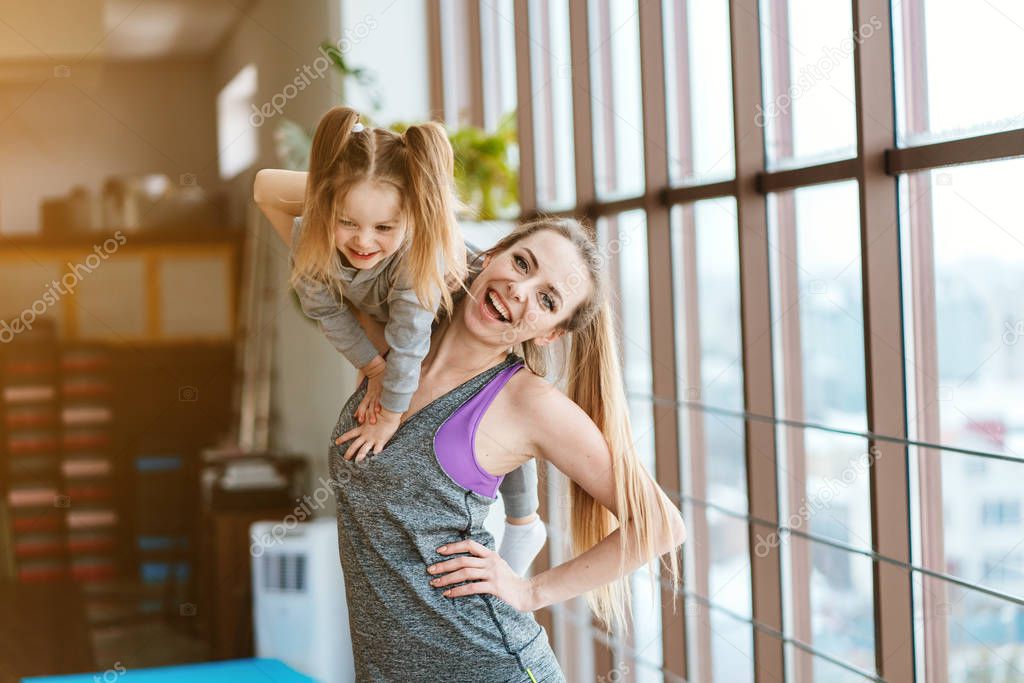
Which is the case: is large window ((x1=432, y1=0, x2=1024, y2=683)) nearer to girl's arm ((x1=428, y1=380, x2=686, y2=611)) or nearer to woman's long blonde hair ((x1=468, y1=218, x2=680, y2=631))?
woman's long blonde hair ((x1=468, y1=218, x2=680, y2=631))

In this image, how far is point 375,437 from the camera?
4.56 ft

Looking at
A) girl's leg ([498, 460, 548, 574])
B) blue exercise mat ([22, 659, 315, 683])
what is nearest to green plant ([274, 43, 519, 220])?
blue exercise mat ([22, 659, 315, 683])

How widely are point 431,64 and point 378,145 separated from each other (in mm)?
3790

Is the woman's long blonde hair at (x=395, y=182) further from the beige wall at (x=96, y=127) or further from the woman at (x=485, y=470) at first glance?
the beige wall at (x=96, y=127)

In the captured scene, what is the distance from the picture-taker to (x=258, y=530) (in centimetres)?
423

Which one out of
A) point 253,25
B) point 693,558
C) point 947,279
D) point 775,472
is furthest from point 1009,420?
point 253,25

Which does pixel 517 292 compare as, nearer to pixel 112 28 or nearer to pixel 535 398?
pixel 535 398

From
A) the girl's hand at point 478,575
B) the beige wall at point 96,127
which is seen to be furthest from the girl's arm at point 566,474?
the beige wall at point 96,127

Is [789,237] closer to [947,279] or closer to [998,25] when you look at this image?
[947,279]

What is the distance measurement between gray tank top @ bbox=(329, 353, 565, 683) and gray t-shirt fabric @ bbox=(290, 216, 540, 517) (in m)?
0.06

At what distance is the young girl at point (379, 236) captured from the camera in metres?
1.34

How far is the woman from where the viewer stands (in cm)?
140

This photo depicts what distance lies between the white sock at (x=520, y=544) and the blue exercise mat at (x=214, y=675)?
2327mm

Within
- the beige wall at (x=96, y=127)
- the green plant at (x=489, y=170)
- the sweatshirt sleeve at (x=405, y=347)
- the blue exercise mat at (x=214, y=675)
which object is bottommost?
the blue exercise mat at (x=214, y=675)
